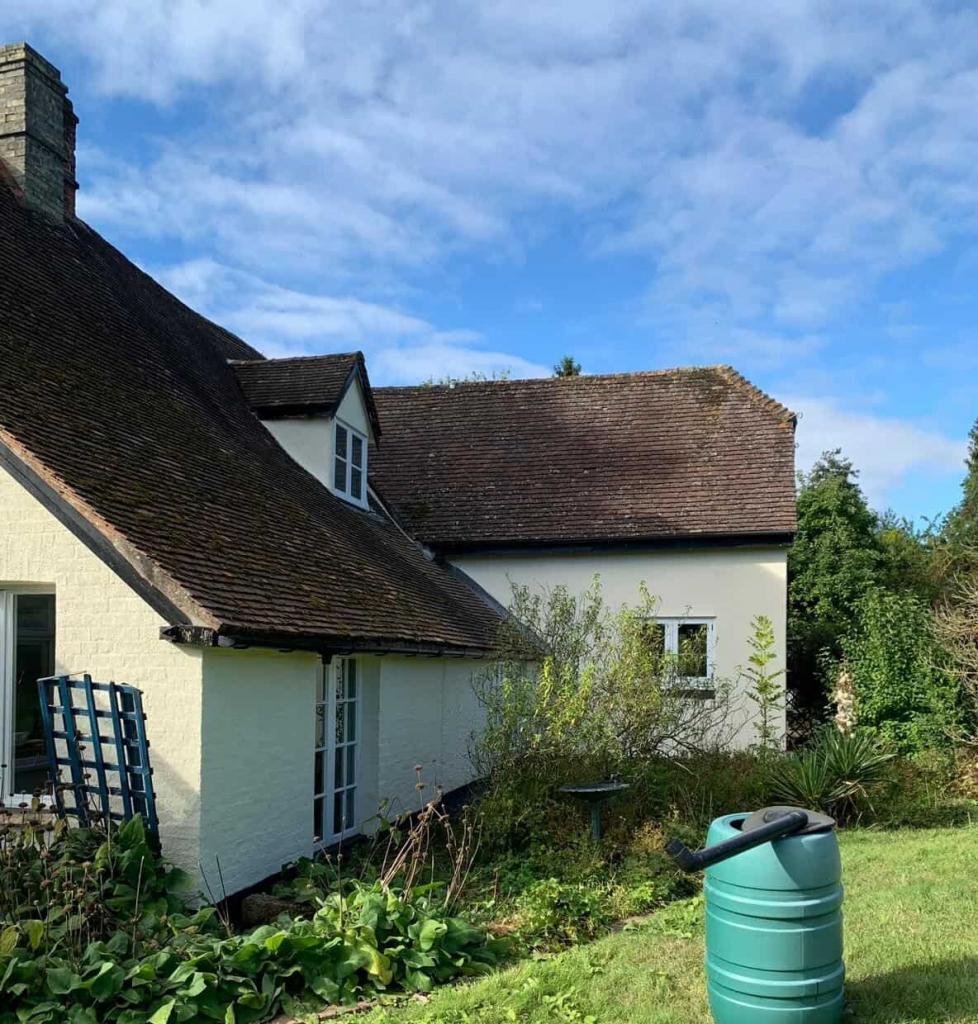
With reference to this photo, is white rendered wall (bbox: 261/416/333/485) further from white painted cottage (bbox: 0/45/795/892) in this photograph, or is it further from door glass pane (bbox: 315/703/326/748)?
door glass pane (bbox: 315/703/326/748)

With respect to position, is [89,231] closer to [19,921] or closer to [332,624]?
[332,624]

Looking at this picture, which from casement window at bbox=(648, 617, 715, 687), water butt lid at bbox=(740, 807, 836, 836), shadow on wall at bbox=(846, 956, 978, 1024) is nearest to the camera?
water butt lid at bbox=(740, 807, 836, 836)

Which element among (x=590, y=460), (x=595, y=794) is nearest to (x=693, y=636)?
(x=590, y=460)

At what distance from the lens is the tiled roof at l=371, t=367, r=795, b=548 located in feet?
54.6

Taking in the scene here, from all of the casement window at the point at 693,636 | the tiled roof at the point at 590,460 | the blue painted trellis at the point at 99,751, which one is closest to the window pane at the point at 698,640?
the casement window at the point at 693,636

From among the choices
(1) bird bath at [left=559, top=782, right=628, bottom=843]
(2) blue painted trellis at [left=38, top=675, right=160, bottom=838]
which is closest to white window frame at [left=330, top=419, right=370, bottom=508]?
(1) bird bath at [left=559, top=782, right=628, bottom=843]

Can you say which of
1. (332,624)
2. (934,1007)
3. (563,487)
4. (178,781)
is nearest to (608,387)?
(563,487)

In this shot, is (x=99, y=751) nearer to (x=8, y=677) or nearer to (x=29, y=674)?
(x=8, y=677)

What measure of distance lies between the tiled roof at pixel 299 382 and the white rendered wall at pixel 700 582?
4.32 meters

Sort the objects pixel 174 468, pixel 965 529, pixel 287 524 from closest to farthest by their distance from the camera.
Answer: pixel 174 468 < pixel 287 524 < pixel 965 529

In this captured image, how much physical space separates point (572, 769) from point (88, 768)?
493 centimetres

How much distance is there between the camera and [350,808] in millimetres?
10734

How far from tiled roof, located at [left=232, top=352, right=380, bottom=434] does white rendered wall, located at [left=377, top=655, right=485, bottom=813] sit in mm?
4406

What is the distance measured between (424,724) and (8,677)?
232 inches
